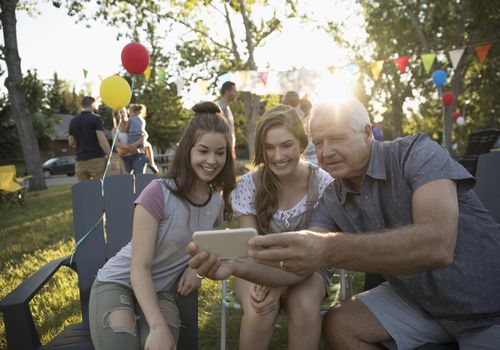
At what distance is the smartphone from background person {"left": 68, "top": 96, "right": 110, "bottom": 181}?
542 cm

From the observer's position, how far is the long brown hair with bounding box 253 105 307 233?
2.16 metres

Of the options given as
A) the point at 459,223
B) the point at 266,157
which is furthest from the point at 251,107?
the point at 459,223

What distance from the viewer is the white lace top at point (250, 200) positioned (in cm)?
217

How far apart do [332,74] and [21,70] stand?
9628 millimetres

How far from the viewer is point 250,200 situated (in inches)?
86.8

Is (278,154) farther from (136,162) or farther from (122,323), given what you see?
(136,162)

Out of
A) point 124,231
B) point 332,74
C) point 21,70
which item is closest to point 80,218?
point 124,231

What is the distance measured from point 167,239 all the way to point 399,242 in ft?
3.73

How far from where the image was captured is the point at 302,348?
1800 millimetres

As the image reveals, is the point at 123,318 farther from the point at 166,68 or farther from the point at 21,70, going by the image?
the point at 166,68

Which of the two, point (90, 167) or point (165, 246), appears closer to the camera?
point (165, 246)

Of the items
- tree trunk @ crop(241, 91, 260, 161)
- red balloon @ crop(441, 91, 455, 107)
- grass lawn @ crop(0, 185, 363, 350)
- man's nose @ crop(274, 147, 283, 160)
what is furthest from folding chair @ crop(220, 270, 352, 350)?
tree trunk @ crop(241, 91, 260, 161)

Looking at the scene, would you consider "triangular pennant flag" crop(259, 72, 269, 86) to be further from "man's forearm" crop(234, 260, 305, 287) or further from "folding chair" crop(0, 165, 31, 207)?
"man's forearm" crop(234, 260, 305, 287)

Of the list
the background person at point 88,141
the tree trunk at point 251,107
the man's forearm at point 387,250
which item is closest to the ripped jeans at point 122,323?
the man's forearm at point 387,250
